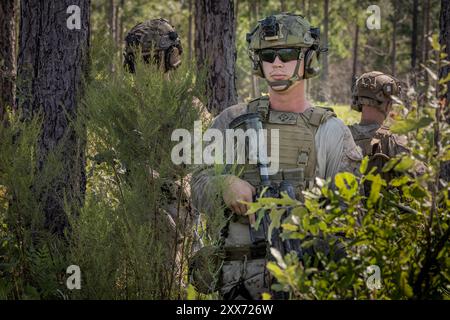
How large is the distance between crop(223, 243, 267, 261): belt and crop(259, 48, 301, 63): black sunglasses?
108 cm

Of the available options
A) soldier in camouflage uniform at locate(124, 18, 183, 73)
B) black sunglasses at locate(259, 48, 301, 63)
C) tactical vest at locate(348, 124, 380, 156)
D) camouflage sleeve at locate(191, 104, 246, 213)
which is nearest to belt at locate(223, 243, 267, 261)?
camouflage sleeve at locate(191, 104, 246, 213)

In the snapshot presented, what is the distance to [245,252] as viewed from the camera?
4.57m

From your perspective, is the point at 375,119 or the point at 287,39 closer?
the point at 287,39

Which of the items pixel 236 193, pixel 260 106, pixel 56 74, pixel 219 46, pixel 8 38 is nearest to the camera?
pixel 236 193

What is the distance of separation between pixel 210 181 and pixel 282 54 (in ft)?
2.82

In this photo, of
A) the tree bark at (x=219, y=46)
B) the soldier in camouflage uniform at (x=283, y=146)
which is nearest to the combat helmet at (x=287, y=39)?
the soldier in camouflage uniform at (x=283, y=146)

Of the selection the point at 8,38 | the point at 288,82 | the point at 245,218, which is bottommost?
the point at 245,218

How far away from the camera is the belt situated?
15.0ft

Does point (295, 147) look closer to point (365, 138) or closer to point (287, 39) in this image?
point (287, 39)

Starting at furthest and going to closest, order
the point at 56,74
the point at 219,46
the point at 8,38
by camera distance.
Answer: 1. the point at 8,38
2. the point at 219,46
3. the point at 56,74

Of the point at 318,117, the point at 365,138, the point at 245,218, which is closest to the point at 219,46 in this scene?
the point at 365,138

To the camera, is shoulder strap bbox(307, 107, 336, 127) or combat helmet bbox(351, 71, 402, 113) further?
combat helmet bbox(351, 71, 402, 113)

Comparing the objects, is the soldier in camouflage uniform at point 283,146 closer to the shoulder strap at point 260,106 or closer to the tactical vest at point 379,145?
the shoulder strap at point 260,106

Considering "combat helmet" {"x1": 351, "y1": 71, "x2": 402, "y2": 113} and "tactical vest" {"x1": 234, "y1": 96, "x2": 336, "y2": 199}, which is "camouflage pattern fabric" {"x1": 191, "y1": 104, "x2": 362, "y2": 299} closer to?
"tactical vest" {"x1": 234, "y1": 96, "x2": 336, "y2": 199}
